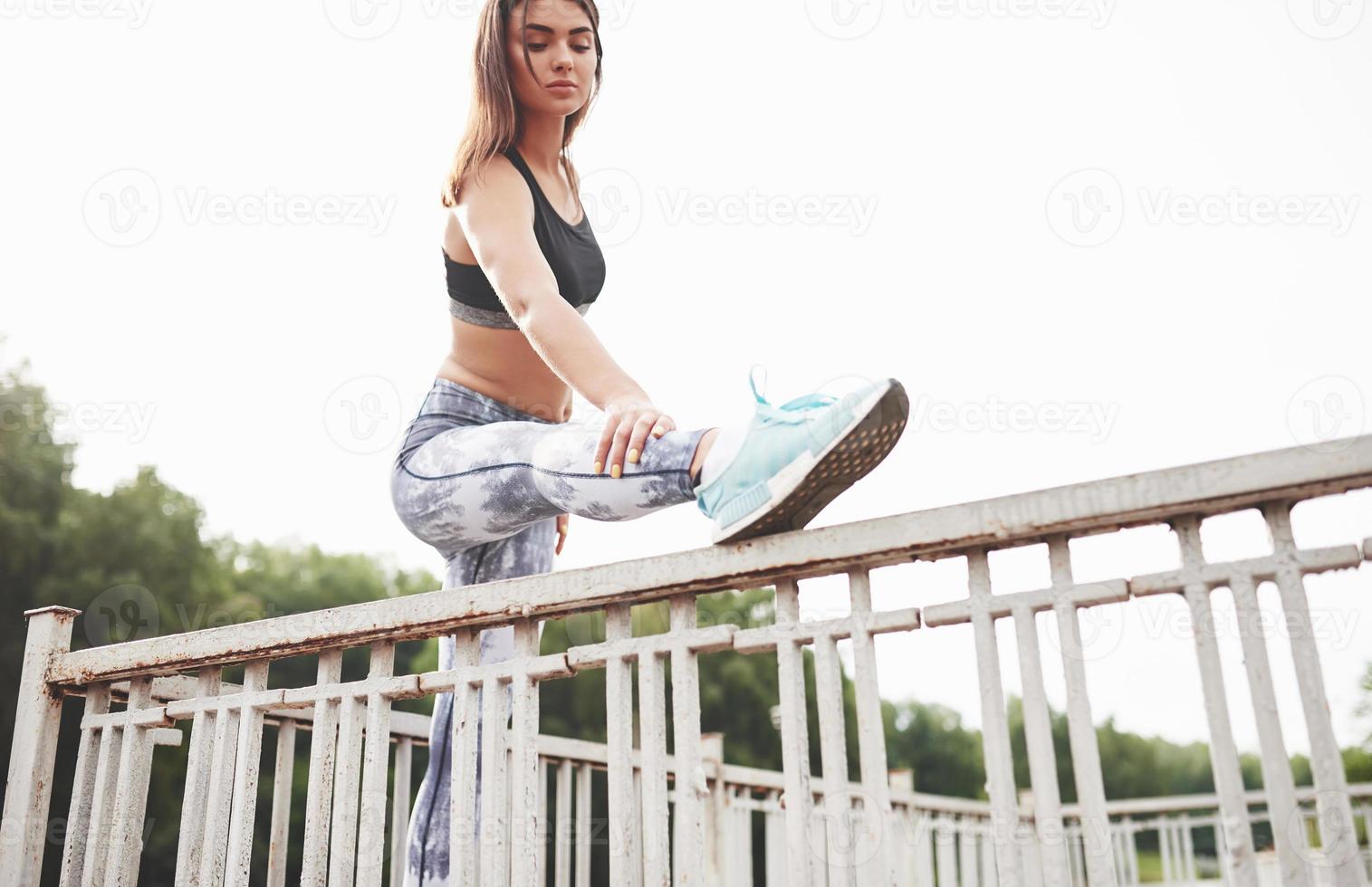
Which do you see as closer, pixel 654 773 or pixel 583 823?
pixel 654 773

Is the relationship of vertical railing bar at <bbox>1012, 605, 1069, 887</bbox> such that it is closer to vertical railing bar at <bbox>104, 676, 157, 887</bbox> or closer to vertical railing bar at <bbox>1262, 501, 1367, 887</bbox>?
vertical railing bar at <bbox>1262, 501, 1367, 887</bbox>

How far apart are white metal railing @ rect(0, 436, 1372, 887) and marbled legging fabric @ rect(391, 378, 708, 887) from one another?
4.8 inches

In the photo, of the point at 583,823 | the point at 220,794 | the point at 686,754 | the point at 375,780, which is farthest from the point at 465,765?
the point at 583,823

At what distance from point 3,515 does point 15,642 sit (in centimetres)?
155

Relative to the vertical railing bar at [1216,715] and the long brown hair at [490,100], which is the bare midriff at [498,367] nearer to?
the long brown hair at [490,100]

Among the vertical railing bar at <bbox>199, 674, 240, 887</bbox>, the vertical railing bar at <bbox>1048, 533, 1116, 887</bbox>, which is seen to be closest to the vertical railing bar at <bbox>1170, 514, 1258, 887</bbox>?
the vertical railing bar at <bbox>1048, 533, 1116, 887</bbox>

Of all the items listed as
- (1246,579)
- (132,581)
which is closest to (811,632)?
(1246,579)

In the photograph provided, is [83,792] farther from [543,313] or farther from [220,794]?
[543,313]

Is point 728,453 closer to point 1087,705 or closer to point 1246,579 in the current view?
point 1087,705

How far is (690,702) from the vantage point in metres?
1.77

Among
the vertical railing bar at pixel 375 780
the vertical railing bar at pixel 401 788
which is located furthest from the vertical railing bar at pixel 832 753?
the vertical railing bar at pixel 401 788

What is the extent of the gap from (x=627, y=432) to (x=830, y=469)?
38 cm

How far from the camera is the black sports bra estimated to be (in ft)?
7.45

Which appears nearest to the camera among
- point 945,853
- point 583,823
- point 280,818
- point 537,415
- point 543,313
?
point 543,313
